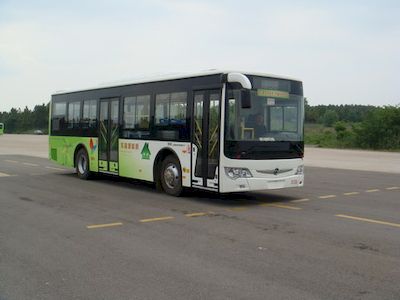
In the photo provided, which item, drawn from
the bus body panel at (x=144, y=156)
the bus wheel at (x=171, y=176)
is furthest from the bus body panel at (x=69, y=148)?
the bus wheel at (x=171, y=176)

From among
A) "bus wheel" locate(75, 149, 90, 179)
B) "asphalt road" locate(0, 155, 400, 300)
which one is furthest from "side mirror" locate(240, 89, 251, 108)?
"bus wheel" locate(75, 149, 90, 179)

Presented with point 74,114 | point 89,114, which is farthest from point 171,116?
point 74,114

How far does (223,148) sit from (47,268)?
5.34 m

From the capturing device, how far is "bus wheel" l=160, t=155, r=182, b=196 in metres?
11.9

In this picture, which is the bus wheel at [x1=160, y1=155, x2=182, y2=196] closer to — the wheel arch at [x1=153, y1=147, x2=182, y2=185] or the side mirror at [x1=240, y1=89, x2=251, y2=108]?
the wheel arch at [x1=153, y1=147, x2=182, y2=185]

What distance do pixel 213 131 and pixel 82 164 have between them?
22.7 ft

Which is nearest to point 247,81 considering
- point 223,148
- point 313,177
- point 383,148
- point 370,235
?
point 223,148

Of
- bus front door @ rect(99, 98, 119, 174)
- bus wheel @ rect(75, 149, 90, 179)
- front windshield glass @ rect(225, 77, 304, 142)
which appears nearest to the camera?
front windshield glass @ rect(225, 77, 304, 142)

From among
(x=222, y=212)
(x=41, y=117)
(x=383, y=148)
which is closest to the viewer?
(x=222, y=212)

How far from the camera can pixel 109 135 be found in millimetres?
14695

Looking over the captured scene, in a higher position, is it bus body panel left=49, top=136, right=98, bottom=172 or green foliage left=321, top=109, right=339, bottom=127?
green foliage left=321, top=109, right=339, bottom=127

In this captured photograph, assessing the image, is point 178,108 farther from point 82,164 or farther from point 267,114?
point 82,164

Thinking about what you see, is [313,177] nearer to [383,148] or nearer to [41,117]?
[383,148]

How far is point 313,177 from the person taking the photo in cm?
1858
